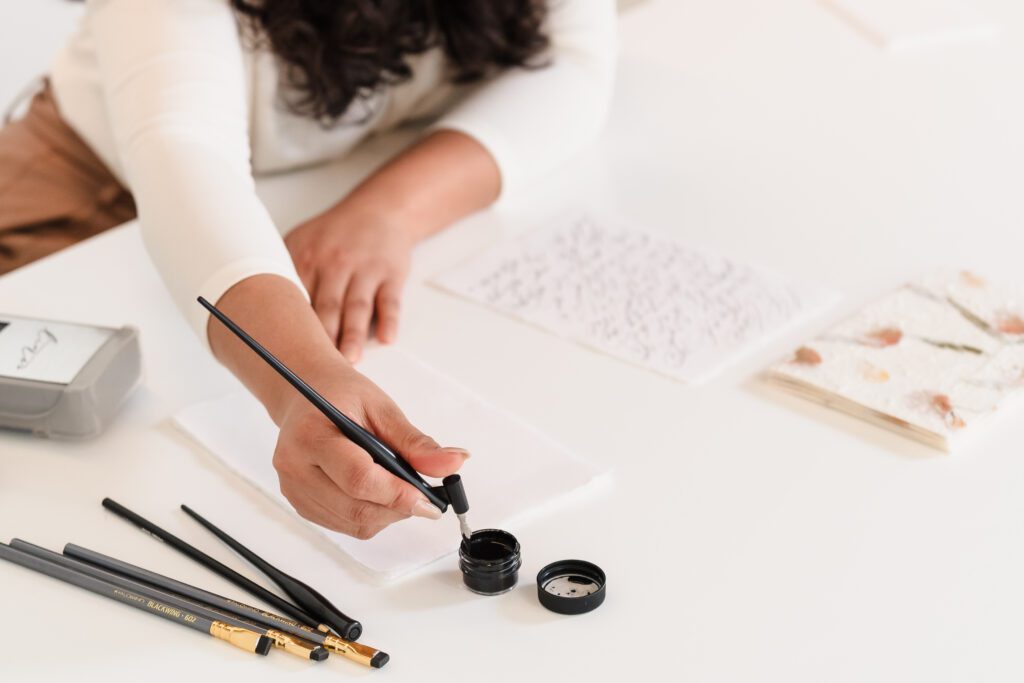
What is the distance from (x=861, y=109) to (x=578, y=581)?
863 mm

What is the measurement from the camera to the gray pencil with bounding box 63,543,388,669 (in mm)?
685

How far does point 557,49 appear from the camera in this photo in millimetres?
1357

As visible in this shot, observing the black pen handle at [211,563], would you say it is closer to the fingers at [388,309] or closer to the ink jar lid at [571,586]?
the ink jar lid at [571,586]

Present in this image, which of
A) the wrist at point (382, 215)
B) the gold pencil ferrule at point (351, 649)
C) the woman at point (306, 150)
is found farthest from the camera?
the wrist at point (382, 215)

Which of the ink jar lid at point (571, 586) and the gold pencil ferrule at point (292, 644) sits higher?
the gold pencil ferrule at point (292, 644)

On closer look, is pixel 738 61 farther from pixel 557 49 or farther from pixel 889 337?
pixel 889 337

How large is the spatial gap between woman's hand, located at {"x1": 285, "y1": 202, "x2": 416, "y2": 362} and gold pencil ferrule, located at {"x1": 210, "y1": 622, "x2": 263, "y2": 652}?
0.31 metres

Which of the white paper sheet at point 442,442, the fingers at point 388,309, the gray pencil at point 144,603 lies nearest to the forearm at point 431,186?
the fingers at point 388,309

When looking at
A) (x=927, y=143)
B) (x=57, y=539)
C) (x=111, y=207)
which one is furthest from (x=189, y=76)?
(x=927, y=143)

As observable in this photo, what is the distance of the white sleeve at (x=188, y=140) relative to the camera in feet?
3.10

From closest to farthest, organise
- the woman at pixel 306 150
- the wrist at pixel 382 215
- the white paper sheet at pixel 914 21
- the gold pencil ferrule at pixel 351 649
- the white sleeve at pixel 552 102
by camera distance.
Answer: the gold pencil ferrule at pixel 351 649
the woman at pixel 306 150
the wrist at pixel 382 215
the white sleeve at pixel 552 102
the white paper sheet at pixel 914 21

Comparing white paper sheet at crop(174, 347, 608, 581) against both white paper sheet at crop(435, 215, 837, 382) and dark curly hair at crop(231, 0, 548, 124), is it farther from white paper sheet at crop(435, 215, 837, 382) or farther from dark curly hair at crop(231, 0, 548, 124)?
dark curly hair at crop(231, 0, 548, 124)

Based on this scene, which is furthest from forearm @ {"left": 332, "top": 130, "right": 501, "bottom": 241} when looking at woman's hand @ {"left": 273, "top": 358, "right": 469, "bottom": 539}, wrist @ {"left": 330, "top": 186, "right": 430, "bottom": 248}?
woman's hand @ {"left": 273, "top": 358, "right": 469, "bottom": 539}

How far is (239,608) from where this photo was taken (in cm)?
72
